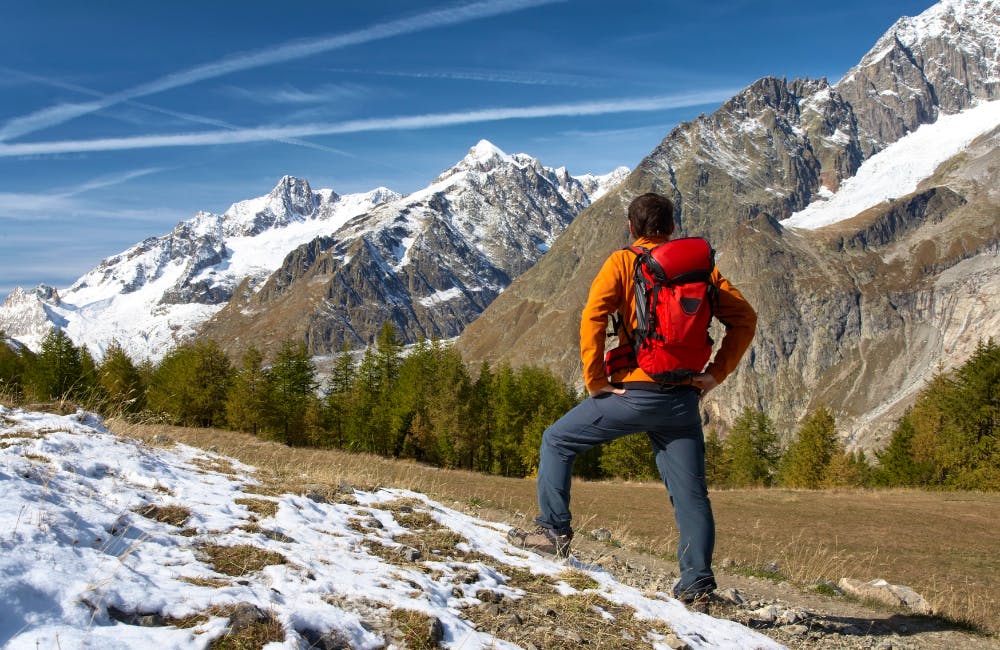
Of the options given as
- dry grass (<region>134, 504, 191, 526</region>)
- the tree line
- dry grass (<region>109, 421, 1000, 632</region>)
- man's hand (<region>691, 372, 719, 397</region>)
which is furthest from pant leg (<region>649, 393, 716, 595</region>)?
the tree line

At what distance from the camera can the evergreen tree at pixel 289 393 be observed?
40.7 meters

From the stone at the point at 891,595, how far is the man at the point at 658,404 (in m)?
3.66

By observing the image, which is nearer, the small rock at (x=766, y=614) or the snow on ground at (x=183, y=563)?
the snow on ground at (x=183, y=563)

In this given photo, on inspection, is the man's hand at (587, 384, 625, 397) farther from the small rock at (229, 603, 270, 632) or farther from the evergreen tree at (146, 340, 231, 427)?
the evergreen tree at (146, 340, 231, 427)

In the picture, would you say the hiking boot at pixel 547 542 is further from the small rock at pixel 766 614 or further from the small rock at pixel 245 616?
the small rock at pixel 245 616

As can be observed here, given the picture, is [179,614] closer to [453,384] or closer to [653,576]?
[653,576]

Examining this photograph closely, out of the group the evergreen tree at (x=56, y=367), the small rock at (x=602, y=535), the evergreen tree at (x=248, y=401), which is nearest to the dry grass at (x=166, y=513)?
the small rock at (x=602, y=535)

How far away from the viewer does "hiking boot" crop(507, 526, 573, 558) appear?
21.7ft

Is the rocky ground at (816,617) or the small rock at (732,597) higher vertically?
the small rock at (732,597)

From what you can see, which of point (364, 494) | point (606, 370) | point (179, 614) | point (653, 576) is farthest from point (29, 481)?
point (653, 576)

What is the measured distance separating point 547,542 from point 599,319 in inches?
107

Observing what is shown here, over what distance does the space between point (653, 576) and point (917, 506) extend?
718 inches

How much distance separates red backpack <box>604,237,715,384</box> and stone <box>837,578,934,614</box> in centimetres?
497

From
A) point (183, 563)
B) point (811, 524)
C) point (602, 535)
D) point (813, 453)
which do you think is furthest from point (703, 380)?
point (813, 453)
